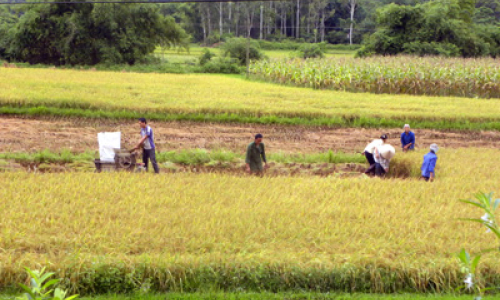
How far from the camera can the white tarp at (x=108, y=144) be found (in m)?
12.2

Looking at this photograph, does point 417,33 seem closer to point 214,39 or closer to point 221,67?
point 221,67

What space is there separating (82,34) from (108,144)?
31071mm

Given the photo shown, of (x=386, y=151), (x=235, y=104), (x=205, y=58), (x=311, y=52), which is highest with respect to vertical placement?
(x=311, y=52)

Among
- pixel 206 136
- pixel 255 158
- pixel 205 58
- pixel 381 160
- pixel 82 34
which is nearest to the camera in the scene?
pixel 255 158

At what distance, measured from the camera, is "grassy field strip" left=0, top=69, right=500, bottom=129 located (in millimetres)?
20531

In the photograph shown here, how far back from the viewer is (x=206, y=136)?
18.4 metres

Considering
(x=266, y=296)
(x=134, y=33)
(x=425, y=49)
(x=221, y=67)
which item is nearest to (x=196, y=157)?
(x=266, y=296)

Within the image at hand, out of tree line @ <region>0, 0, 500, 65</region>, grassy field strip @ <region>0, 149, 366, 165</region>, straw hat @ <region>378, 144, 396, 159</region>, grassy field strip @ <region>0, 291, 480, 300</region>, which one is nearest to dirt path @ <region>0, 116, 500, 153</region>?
grassy field strip @ <region>0, 149, 366, 165</region>

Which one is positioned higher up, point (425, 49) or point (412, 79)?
point (425, 49)

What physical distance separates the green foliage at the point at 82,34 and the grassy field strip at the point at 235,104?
44.3 ft

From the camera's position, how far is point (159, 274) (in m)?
6.90

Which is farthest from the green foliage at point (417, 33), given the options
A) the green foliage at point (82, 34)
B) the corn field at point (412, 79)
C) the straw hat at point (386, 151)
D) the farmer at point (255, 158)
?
the farmer at point (255, 158)

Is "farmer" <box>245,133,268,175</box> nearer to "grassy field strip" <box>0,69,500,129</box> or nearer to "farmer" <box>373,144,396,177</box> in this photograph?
"farmer" <box>373,144,396,177</box>

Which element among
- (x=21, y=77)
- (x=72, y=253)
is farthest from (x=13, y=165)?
(x=21, y=77)
